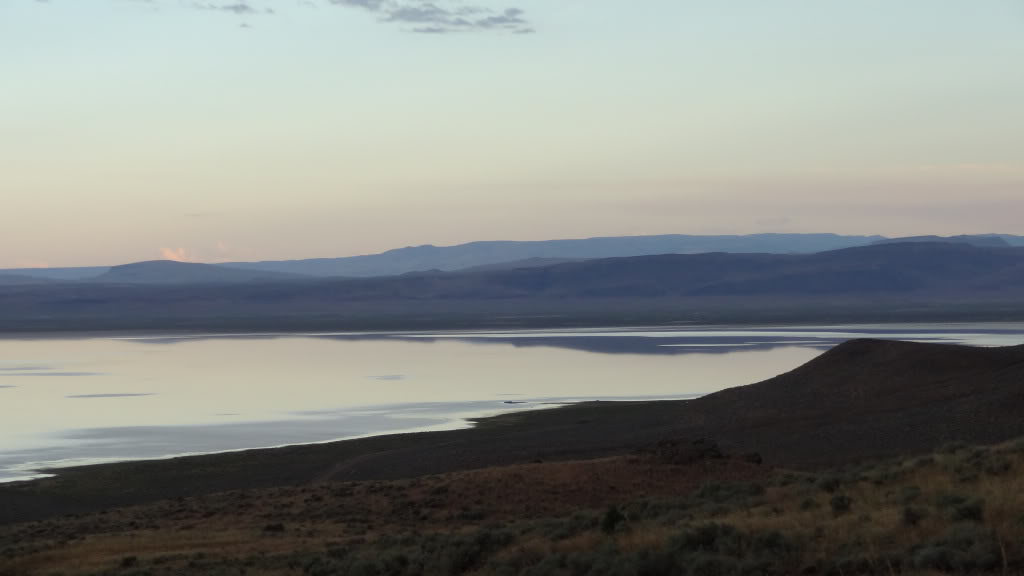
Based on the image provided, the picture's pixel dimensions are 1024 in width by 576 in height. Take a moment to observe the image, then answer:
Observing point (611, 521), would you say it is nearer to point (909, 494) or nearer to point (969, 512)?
point (909, 494)

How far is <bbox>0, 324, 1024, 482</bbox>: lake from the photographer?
43750 millimetres

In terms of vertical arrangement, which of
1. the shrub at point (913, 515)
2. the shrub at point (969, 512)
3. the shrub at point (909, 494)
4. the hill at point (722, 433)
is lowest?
the hill at point (722, 433)

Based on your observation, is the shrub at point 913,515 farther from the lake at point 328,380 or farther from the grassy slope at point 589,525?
the lake at point 328,380

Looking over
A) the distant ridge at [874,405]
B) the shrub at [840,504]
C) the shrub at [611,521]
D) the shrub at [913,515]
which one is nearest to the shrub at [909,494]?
the shrub at [840,504]

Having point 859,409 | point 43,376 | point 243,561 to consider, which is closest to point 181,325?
point 43,376

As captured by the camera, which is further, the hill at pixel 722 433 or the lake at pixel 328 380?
the lake at pixel 328 380

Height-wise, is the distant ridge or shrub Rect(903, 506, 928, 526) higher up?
shrub Rect(903, 506, 928, 526)

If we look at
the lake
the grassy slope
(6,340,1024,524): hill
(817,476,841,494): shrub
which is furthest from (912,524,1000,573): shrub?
the lake

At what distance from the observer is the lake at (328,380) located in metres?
43.8

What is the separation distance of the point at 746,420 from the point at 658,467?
560 inches

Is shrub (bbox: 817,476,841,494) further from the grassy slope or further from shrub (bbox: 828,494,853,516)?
shrub (bbox: 828,494,853,516)

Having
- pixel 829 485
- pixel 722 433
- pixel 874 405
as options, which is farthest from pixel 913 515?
pixel 874 405

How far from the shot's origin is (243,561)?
61.2 feet

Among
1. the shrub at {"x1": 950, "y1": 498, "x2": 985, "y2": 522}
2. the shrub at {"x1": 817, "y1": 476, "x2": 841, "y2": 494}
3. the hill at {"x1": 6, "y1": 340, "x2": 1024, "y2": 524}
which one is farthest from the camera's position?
the hill at {"x1": 6, "y1": 340, "x2": 1024, "y2": 524}
